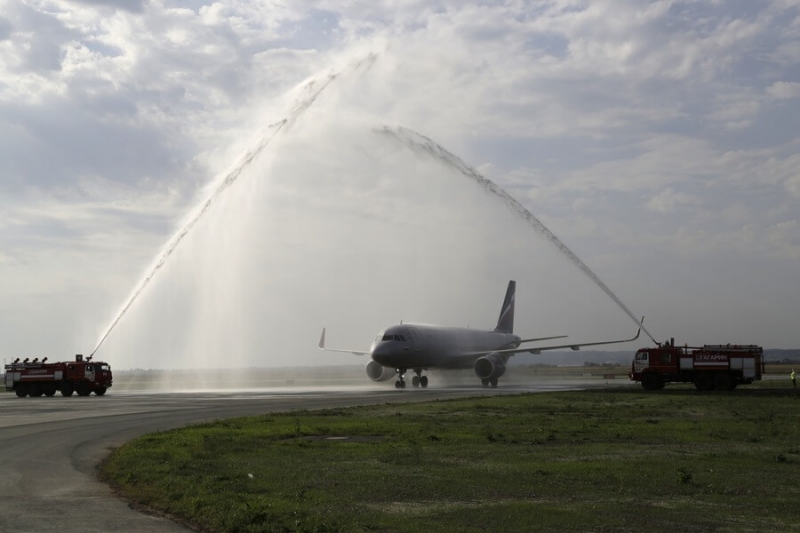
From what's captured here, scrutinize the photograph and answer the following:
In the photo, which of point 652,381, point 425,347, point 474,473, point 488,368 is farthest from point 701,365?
point 474,473

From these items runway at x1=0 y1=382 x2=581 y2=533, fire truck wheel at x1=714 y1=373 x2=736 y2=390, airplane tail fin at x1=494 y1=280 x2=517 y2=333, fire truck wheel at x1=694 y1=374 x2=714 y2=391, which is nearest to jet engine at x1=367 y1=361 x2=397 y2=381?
airplane tail fin at x1=494 y1=280 x2=517 y2=333

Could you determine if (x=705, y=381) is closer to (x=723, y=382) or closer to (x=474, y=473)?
(x=723, y=382)

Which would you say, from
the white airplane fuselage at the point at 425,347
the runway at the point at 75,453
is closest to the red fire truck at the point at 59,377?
the runway at the point at 75,453

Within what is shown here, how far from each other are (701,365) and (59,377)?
45.4 meters

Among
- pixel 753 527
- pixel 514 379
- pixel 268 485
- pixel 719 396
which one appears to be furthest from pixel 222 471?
pixel 514 379

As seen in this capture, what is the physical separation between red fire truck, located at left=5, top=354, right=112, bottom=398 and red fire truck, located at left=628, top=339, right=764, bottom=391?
38.8 m

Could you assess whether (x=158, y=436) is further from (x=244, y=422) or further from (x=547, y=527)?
(x=547, y=527)

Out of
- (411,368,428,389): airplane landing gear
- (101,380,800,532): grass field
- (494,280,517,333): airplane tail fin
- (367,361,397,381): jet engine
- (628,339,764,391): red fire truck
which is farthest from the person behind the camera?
(494,280,517,333): airplane tail fin

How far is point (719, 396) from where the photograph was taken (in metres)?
44.9

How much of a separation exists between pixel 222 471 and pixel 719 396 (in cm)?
3458

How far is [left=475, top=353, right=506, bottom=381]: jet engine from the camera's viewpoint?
216ft

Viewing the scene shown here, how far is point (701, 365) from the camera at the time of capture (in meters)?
53.2

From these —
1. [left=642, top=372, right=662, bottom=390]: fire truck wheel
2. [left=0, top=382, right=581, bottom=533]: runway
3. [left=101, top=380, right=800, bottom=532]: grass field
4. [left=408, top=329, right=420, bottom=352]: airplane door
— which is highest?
[left=408, top=329, right=420, bottom=352]: airplane door

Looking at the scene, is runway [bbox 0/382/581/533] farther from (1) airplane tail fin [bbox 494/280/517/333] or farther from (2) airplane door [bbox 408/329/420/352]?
(1) airplane tail fin [bbox 494/280/517/333]
